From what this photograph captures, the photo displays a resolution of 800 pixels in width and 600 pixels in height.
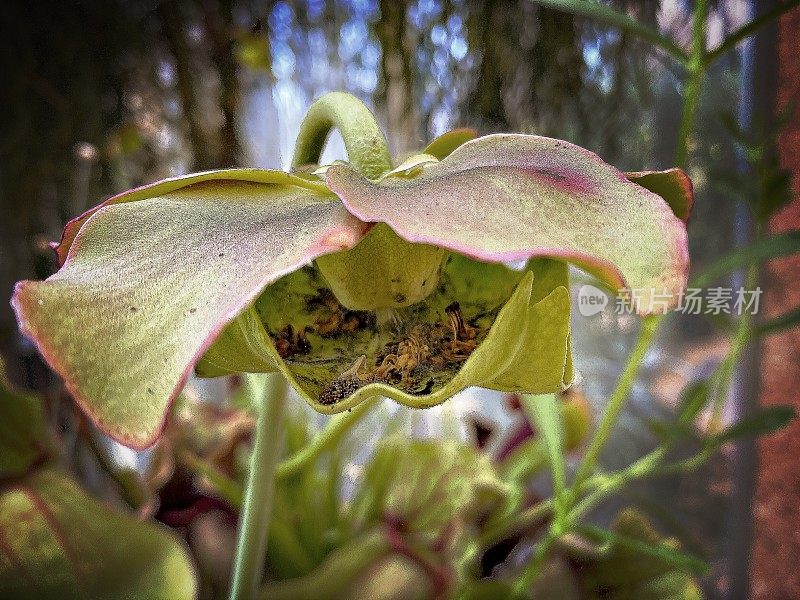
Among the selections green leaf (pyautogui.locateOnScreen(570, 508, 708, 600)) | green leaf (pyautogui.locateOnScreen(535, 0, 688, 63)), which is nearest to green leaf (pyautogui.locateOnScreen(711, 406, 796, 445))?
green leaf (pyautogui.locateOnScreen(570, 508, 708, 600))

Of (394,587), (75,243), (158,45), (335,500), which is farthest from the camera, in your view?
(158,45)

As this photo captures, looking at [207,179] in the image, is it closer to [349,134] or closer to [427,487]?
[349,134]

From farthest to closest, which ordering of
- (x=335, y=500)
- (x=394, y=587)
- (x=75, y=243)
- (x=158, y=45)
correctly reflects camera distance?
(x=158, y=45)
(x=335, y=500)
(x=394, y=587)
(x=75, y=243)

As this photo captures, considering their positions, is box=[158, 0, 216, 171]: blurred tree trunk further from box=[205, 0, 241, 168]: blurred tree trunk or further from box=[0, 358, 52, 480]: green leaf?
box=[0, 358, 52, 480]: green leaf

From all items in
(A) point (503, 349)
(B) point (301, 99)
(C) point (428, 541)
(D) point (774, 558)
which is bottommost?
(D) point (774, 558)

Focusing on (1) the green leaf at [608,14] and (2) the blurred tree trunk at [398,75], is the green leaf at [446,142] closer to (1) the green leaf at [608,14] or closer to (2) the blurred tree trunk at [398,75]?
(1) the green leaf at [608,14]

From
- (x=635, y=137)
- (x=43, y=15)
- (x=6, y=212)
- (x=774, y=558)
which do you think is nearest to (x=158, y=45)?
(x=43, y=15)

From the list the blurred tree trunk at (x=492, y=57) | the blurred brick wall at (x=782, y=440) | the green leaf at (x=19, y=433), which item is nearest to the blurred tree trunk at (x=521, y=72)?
the blurred tree trunk at (x=492, y=57)

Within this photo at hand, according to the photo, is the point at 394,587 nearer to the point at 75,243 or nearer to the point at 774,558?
the point at 75,243
